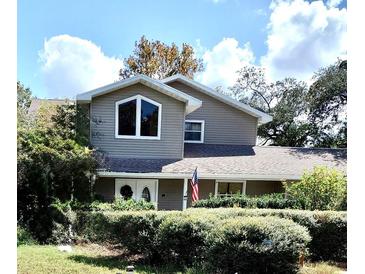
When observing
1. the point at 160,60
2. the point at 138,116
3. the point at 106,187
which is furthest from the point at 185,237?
the point at 160,60

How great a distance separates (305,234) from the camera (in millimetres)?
6145

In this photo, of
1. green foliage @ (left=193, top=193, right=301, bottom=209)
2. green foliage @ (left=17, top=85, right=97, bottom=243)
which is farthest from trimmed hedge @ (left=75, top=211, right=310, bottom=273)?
green foliage @ (left=193, top=193, right=301, bottom=209)

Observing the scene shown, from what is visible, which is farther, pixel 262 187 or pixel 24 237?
pixel 262 187

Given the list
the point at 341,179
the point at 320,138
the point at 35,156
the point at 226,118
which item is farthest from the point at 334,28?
the point at 320,138

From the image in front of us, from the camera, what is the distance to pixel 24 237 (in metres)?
8.68

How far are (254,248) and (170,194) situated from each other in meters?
7.06

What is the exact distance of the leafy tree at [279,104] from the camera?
22.7 meters

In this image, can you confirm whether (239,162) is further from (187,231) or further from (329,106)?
(329,106)

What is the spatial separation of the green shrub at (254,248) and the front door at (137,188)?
21.1ft

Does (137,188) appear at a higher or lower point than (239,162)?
lower

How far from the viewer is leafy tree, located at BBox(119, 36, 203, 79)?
26.5 meters

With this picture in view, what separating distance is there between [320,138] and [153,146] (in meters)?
13.2

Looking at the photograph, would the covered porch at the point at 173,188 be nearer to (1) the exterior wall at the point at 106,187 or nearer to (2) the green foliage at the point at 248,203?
(1) the exterior wall at the point at 106,187

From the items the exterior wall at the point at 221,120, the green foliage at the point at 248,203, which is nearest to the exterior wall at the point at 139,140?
the green foliage at the point at 248,203
